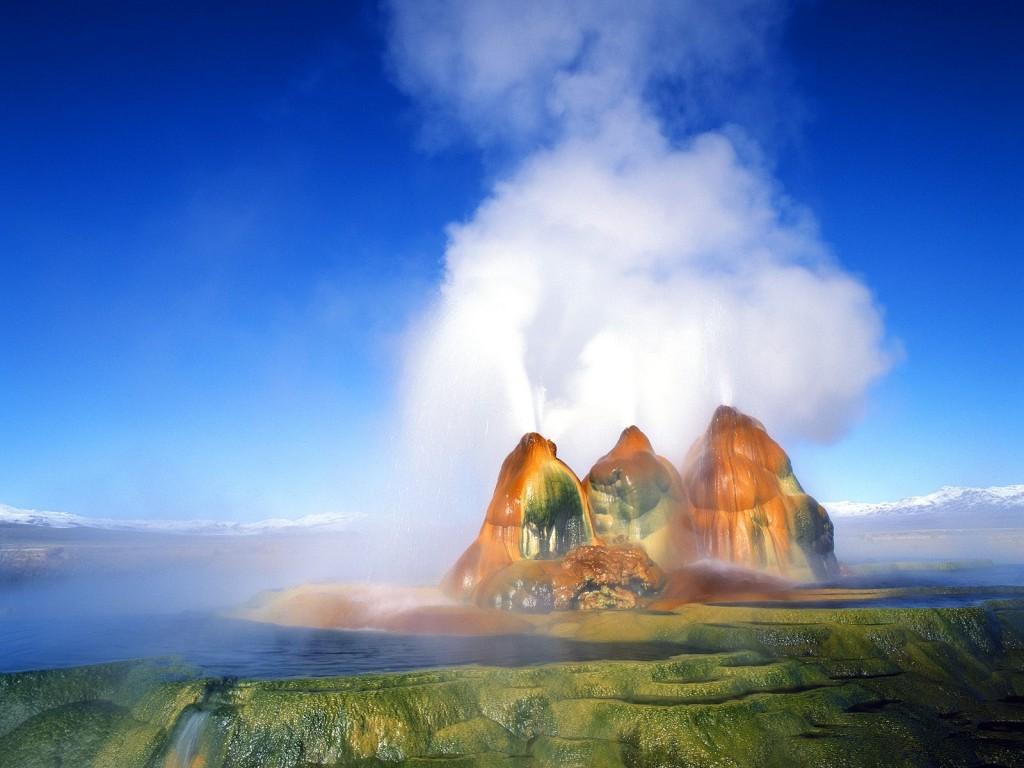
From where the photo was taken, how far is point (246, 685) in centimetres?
1549

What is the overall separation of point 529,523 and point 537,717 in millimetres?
18036

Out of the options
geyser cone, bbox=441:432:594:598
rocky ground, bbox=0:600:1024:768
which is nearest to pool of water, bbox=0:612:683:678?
rocky ground, bbox=0:600:1024:768

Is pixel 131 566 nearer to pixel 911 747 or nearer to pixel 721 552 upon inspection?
pixel 721 552

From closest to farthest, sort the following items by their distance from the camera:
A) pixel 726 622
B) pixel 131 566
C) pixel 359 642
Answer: pixel 726 622
pixel 359 642
pixel 131 566

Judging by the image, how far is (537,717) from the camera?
1573cm

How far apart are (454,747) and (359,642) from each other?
10474mm

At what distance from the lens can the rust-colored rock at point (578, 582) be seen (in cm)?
2912

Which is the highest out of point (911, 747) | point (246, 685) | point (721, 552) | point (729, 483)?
point (729, 483)

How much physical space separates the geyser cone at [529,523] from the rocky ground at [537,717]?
1588 centimetres

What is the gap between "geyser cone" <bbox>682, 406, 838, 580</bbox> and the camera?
3691 centimetres

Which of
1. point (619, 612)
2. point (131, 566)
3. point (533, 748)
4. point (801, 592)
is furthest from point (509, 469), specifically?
point (131, 566)

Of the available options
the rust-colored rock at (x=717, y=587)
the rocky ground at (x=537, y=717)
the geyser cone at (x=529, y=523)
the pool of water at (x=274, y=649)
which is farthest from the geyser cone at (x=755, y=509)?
the rocky ground at (x=537, y=717)

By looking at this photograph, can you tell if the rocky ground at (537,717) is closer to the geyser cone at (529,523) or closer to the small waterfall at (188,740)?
the small waterfall at (188,740)

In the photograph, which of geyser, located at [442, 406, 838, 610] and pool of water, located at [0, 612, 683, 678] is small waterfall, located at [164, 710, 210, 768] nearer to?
pool of water, located at [0, 612, 683, 678]
